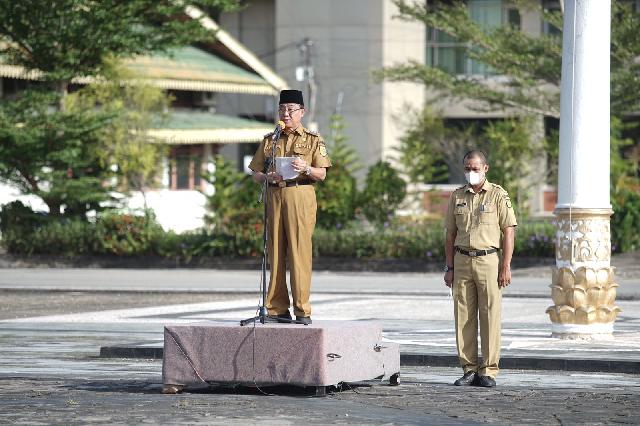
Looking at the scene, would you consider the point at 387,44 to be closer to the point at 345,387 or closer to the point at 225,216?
the point at 225,216

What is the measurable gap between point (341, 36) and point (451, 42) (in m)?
5.61

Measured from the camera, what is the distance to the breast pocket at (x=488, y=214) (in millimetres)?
13781

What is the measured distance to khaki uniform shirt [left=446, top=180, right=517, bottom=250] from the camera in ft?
45.2

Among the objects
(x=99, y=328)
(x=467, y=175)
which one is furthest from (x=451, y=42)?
(x=467, y=175)

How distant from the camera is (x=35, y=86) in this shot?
39250 millimetres

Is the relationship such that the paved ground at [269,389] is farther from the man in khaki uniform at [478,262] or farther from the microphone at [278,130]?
the microphone at [278,130]

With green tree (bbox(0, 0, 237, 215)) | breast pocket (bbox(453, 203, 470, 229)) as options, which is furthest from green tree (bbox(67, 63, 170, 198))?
breast pocket (bbox(453, 203, 470, 229))

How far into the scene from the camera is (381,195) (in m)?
38.3

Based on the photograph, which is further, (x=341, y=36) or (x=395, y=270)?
(x=341, y=36)

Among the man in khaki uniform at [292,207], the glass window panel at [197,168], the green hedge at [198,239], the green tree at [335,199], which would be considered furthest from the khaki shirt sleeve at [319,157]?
the glass window panel at [197,168]

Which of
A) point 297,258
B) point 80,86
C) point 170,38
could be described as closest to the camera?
point 297,258

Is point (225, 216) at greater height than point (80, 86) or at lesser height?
lesser

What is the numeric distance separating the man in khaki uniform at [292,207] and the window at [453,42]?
53.7 m

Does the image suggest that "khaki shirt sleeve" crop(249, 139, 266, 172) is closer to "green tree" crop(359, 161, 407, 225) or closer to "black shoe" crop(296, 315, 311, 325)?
"black shoe" crop(296, 315, 311, 325)
